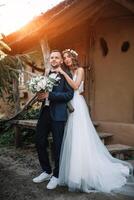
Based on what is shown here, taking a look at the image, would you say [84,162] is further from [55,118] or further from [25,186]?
[25,186]

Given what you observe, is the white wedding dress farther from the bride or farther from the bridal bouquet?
the bridal bouquet

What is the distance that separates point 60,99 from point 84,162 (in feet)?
3.51

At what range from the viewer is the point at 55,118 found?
550 centimetres

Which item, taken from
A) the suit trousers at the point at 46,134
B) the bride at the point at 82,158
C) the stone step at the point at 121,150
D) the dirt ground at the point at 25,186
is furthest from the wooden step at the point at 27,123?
the bride at the point at 82,158

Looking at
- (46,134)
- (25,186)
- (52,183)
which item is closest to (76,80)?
(46,134)

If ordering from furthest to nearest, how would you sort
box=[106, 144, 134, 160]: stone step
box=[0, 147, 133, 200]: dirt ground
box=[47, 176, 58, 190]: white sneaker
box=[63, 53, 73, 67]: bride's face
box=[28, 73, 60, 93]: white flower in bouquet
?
1. box=[106, 144, 134, 160]: stone step
2. box=[63, 53, 73, 67]: bride's face
3. box=[47, 176, 58, 190]: white sneaker
4. box=[28, 73, 60, 93]: white flower in bouquet
5. box=[0, 147, 133, 200]: dirt ground

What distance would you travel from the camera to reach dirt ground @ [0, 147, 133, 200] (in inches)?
201

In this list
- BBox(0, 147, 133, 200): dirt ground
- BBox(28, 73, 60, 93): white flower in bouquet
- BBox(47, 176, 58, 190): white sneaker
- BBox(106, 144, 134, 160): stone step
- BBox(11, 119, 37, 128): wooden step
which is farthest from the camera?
BBox(11, 119, 37, 128): wooden step

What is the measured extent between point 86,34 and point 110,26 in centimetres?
67

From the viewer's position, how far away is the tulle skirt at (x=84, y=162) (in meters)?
5.38

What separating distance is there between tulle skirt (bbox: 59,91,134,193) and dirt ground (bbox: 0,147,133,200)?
0.67ft

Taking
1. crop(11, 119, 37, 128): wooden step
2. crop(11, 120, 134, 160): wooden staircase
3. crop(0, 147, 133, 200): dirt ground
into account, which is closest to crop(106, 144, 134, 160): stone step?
crop(11, 120, 134, 160): wooden staircase

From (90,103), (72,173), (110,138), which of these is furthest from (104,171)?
(90,103)

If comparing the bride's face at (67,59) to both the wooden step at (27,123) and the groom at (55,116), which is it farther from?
the wooden step at (27,123)
